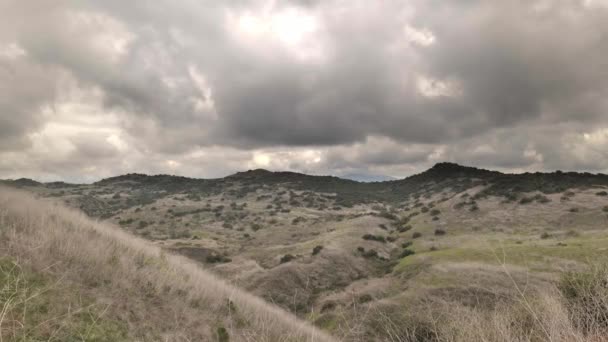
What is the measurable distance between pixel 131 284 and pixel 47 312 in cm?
240

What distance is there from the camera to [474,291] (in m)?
24.7

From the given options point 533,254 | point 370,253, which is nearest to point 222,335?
point 533,254

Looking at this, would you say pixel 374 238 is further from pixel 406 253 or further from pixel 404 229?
pixel 404 229

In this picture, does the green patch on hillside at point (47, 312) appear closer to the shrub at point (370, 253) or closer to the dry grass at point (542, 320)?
the dry grass at point (542, 320)

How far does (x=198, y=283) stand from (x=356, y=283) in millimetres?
26092

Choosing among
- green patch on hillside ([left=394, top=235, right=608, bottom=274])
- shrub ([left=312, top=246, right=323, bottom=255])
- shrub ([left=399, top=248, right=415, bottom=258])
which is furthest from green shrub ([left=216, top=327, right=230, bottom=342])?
shrub ([left=399, top=248, right=415, bottom=258])

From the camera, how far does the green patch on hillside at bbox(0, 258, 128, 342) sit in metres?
5.60

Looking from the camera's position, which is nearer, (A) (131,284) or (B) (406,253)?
(A) (131,284)

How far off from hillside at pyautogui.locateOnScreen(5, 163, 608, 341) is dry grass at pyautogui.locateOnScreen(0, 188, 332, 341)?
39.1 inches

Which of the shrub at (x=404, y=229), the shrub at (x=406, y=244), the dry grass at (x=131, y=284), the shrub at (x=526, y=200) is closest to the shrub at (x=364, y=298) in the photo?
the dry grass at (x=131, y=284)

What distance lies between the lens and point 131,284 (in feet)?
28.7

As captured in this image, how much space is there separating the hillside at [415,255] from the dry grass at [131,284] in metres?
0.99

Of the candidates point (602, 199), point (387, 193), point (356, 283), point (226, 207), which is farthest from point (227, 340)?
point (387, 193)

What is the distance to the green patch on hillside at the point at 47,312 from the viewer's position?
18.4 ft
